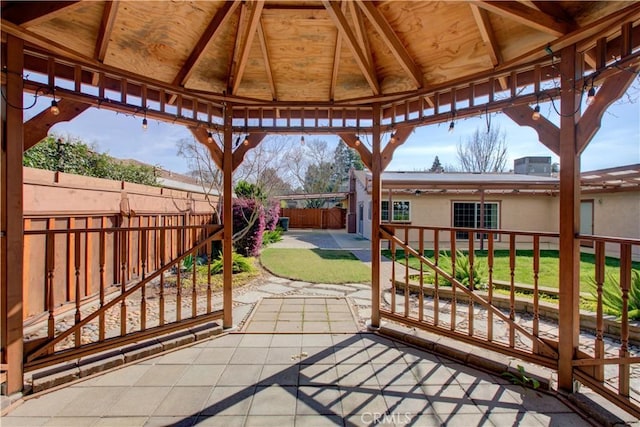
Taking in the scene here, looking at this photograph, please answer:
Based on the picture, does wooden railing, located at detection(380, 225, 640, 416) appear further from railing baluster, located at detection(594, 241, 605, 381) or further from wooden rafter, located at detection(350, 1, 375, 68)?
wooden rafter, located at detection(350, 1, 375, 68)

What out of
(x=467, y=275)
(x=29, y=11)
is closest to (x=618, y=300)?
(x=467, y=275)

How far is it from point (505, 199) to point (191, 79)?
13.0m

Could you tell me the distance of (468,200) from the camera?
40.5 feet

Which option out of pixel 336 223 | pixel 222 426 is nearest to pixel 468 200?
pixel 336 223

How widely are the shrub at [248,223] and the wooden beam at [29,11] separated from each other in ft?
18.4

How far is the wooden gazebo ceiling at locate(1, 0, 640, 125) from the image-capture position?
205 centimetres

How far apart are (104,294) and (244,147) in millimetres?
2103

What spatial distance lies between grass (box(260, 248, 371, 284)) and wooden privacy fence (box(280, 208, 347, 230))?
11.3 metres

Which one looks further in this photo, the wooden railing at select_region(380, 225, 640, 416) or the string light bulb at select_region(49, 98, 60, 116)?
the string light bulb at select_region(49, 98, 60, 116)

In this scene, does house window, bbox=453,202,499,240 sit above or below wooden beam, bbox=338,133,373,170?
below

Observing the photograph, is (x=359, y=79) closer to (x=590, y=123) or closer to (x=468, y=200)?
(x=590, y=123)

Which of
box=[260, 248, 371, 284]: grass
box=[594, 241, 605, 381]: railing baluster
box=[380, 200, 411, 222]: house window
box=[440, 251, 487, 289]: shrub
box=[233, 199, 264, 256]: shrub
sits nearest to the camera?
box=[594, 241, 605, 381]: railing baluster

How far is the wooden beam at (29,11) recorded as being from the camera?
2006 millimetres

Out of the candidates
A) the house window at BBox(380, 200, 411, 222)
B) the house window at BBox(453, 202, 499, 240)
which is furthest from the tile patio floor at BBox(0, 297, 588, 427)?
the house window at BBox(453, 202, 499, 240)
